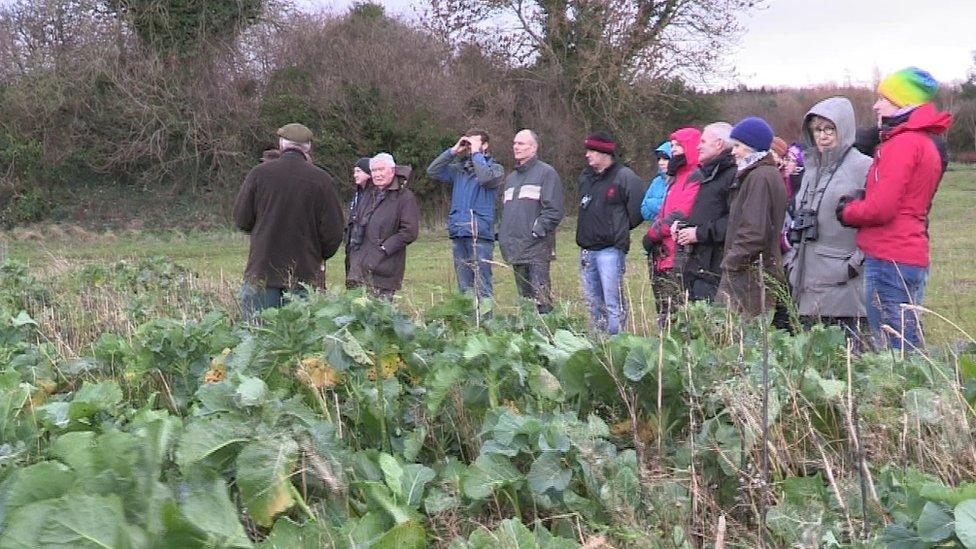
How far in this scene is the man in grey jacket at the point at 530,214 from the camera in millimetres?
8484

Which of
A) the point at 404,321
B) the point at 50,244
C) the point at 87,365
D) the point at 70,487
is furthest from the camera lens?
the point at 50,244

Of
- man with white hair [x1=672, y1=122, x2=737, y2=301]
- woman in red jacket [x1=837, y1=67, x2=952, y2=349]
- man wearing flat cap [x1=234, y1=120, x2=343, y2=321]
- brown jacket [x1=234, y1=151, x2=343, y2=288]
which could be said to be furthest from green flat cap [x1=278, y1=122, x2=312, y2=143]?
woman in red jacket [x1=837, y1=67, x2=952, y2=349]

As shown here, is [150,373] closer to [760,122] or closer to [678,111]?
[760,122]

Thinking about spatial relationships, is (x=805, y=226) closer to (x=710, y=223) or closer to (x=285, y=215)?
(x=710, y=223)

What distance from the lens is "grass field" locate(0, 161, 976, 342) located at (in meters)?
10.5

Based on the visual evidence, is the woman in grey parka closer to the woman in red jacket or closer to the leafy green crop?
the woman in red jacket

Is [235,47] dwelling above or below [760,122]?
above

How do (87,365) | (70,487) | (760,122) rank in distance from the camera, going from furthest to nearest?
(760,122)
(87,365)
(70,487)

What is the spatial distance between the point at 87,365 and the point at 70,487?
1900 millimetres

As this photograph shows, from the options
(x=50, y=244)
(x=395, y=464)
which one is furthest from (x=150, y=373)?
(x=50, y=244)

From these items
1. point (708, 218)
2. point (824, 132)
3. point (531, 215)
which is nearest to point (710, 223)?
point (708, 218)

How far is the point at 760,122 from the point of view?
19.8ft

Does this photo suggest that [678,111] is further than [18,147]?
Yes

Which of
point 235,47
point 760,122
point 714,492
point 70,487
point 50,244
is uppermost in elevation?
point 235,47
